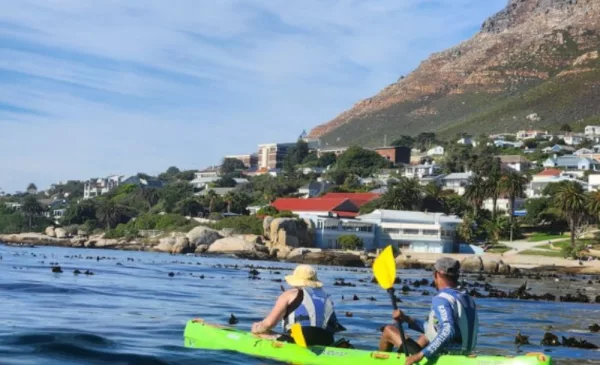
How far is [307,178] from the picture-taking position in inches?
6304

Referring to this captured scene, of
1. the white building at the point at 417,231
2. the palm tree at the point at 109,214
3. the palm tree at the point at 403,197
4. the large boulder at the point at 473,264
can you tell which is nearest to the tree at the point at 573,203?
the white building at the point at 417,231

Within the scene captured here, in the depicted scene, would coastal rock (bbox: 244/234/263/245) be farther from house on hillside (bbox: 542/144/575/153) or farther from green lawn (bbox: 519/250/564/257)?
house on hillside (bbox: 542/144/575/153)

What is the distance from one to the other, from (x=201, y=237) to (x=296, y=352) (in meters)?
76.6

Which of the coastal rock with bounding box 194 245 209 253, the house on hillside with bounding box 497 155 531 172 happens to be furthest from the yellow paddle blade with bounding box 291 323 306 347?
the house on hillside with bounding box 497 155 531 172

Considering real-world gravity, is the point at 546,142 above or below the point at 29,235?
above

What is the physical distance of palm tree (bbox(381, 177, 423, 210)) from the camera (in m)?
104

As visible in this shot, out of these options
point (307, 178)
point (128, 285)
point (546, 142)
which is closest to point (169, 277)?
point (128, 285)

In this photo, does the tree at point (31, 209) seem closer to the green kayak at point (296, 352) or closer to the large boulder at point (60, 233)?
the large boulder at point (60, 233)

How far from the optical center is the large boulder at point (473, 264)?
69.9 m

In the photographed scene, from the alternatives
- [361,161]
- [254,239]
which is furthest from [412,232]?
[361,161]

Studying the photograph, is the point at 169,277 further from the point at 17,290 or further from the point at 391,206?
the point at 391,206

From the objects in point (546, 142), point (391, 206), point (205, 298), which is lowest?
point (205, 298)

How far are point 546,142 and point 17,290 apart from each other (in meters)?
169

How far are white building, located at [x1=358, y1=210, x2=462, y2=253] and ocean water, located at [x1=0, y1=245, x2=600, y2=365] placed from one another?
5138 centimetres
